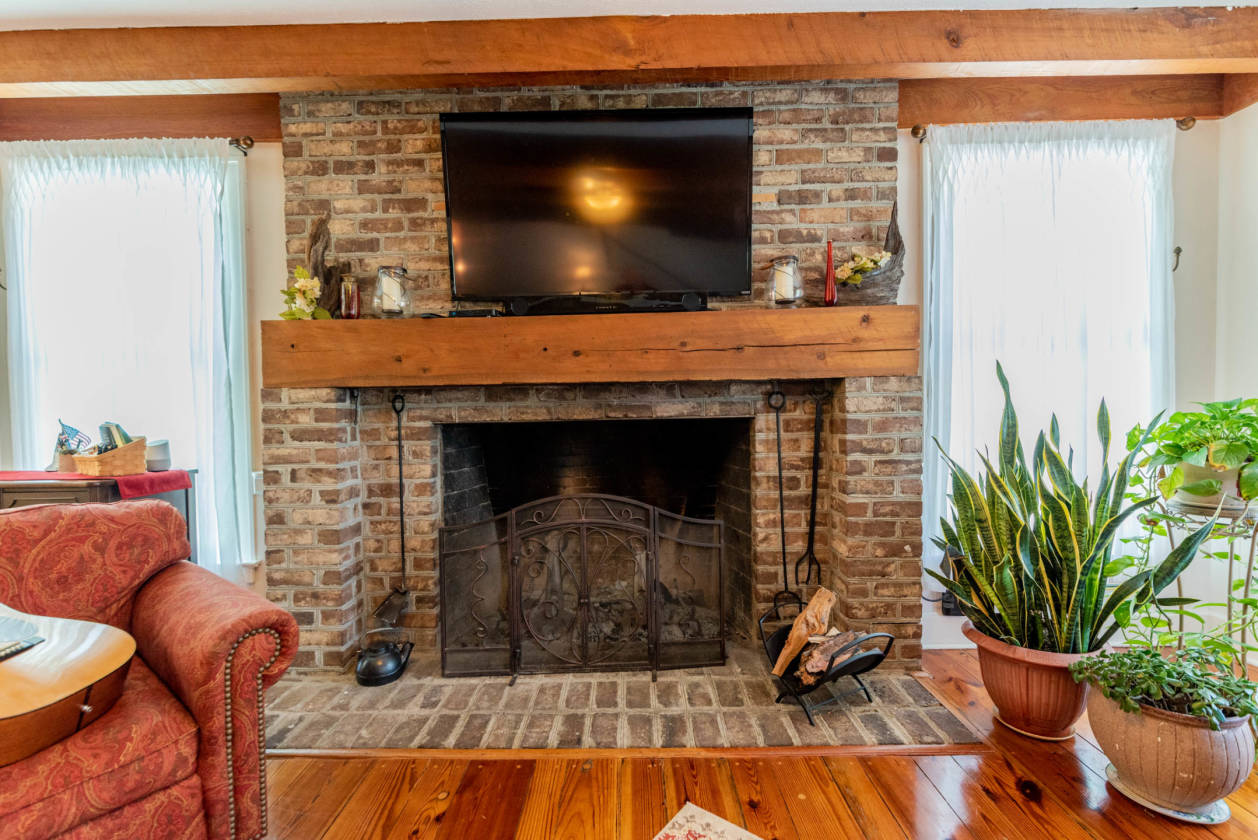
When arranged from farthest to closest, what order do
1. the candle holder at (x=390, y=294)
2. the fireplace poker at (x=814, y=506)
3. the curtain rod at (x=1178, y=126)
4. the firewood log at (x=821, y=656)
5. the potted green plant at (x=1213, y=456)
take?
1. the curtain rod at (x=1178, y=126)
2. the fireplace poker at (x=814, y=506)
3. the candle holder at (x=390, y=294)
4. the firewood log at (x=821, y=656)
5. the potted green plant at (x=1213, y=456)

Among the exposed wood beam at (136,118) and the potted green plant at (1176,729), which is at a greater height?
the exposed wood beam at (136,118)

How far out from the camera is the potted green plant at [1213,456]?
4.73ft

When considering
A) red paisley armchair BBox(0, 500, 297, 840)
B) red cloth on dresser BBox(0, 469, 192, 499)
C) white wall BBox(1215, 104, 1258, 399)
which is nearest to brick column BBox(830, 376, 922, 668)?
white wall BBox(1215, 104, 1258, 399)

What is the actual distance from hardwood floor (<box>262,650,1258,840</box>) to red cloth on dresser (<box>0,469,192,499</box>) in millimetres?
1200

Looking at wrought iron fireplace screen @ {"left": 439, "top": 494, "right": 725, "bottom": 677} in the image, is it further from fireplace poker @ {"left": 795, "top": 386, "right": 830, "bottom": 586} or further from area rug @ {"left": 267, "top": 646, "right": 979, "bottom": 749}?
fireplace poker @ {"left": 795, "top": 386, "right": 830, "bottom": 586}

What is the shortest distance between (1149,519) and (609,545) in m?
1.70

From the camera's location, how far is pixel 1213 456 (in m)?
1.46

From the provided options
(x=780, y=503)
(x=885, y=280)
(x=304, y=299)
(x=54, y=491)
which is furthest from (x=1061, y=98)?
(x=54, y=491)

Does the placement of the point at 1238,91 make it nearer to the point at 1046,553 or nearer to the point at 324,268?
the point at 1046,553

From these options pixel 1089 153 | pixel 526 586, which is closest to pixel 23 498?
pixel 526 586

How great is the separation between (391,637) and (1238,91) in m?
3.98

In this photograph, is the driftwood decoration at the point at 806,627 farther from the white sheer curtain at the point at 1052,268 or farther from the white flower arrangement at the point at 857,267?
the white flower arrangement at the point at 857,267

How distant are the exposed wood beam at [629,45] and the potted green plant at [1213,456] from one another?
1278 millimetres

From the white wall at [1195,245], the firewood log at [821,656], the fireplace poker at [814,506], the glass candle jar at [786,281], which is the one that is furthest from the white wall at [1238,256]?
the firewood log at [821,656]
